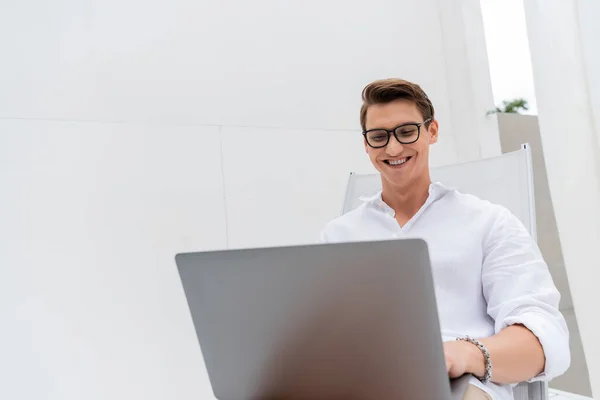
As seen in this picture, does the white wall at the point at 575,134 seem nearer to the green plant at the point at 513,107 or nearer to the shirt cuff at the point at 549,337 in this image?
the green plant at the point at 513,107

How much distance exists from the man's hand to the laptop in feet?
0.09

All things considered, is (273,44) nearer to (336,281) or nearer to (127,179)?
(127,179)

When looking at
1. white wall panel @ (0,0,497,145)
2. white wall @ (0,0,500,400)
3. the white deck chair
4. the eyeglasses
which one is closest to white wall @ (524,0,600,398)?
the white deck chair

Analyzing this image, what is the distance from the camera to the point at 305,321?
690 millimetres

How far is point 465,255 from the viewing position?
1.06 meters

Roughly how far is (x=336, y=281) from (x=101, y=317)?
1356 mm

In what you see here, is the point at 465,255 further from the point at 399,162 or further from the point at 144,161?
the point at 144,161

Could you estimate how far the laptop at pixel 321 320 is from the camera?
0.61 metres

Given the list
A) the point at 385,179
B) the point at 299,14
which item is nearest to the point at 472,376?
the point at 385,179

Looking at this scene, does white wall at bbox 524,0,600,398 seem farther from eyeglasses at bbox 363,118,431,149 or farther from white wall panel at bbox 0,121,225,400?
white wall panel at bbox 0,121,225,400

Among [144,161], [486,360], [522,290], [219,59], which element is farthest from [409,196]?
[219,59]

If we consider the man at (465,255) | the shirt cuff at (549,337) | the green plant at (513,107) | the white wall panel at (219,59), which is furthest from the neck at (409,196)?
the green plant at (513,107)

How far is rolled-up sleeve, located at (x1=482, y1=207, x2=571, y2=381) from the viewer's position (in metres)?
0.89

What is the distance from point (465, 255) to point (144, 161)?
1.24m
